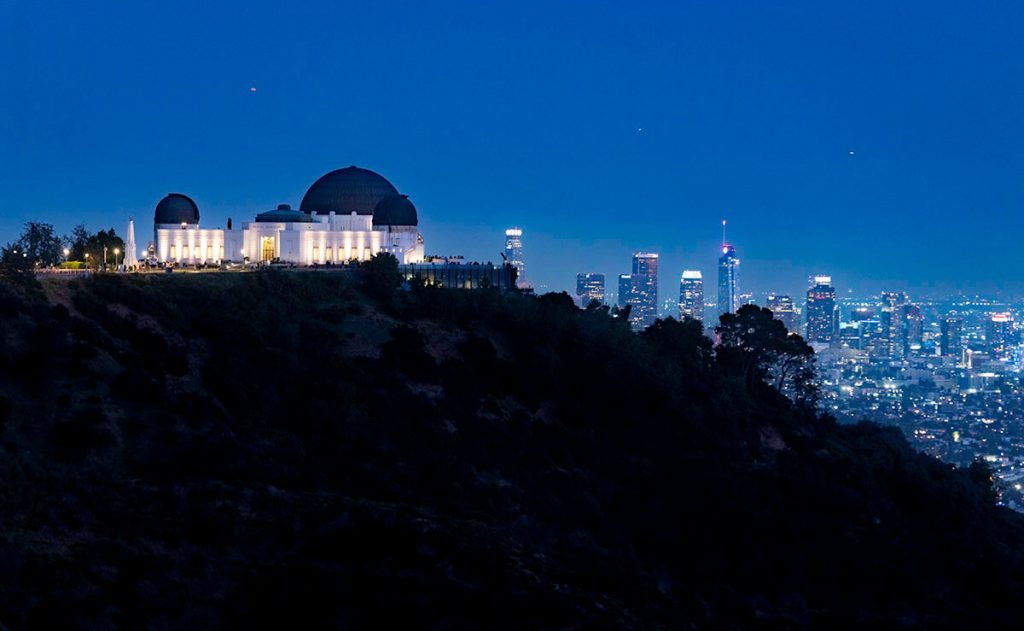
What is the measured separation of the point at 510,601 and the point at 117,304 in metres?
22.6

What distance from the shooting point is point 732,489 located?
41.6 m

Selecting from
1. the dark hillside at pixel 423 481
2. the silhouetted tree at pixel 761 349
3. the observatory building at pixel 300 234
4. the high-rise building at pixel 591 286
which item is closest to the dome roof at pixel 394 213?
the observatory building at pixel 300 234

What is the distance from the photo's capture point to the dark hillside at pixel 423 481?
26734mm

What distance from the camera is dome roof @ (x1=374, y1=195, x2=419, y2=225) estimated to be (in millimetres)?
69312

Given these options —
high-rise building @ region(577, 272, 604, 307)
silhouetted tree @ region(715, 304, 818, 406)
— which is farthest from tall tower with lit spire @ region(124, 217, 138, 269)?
high-rise building @ region(577, 272, 604, 307)

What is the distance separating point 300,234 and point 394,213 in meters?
5.96

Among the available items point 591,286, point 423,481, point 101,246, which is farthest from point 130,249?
point 591,286

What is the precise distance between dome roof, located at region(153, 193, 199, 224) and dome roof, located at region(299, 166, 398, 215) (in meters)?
6.62

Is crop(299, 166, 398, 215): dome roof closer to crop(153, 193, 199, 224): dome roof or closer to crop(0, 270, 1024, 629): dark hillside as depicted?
crop(153, 193, 199, 224): dome roof

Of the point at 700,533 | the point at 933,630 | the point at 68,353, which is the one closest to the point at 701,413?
the point at 700,533

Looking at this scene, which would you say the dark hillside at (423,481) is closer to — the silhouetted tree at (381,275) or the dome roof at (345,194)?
the silhouetted tree at (381,275)

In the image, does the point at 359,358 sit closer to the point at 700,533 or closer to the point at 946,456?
the point at 700,533

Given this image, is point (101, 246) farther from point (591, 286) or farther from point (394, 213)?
point (591, 286)

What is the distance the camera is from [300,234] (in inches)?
2603
